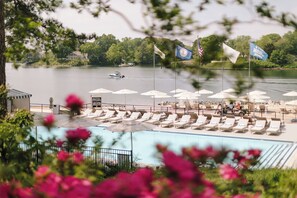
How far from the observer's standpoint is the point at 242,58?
3.18 meters

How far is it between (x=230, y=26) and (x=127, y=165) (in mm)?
7097

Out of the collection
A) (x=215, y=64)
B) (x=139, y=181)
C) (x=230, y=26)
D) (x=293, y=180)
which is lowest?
(x=293, y=180)

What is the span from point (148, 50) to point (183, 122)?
1258 cm

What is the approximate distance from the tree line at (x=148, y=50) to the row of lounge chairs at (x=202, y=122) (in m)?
3.04

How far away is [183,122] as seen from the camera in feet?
55.9

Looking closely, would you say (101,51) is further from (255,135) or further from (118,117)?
(255,135)

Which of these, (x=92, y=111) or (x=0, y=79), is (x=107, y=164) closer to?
(x=0, y=79)

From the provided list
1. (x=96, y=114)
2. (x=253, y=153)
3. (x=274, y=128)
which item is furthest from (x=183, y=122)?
(x=253, y=153)

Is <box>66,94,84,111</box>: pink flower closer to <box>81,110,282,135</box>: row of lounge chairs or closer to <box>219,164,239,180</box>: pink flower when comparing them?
<box>219,164,239,180</box>: pink flower

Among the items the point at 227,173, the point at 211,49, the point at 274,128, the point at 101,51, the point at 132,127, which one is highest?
the point at 101,51

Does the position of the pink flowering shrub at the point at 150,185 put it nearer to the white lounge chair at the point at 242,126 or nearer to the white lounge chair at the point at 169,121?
the white lounge chair at the point at 242,126

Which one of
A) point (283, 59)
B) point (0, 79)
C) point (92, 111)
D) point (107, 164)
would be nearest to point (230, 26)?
point (0, 79)

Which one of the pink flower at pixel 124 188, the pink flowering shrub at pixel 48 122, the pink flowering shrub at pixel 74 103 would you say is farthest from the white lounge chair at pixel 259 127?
the pink flower at pixel 124 188

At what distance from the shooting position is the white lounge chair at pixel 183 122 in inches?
666
